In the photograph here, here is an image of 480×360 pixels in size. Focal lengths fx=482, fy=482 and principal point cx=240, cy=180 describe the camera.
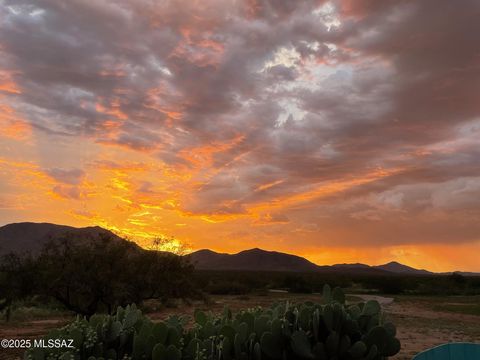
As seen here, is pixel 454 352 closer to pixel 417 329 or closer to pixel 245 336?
pixel 245 336

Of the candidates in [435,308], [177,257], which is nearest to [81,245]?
[177,257]

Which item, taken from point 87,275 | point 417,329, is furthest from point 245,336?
point 417,329

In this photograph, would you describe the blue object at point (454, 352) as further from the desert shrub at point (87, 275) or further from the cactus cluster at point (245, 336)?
the desert shrub at point (87, 275)

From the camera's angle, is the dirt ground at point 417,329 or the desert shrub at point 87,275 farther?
the desert shrub at point 87,275

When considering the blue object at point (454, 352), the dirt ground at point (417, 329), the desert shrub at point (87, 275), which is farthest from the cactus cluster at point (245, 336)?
the desert shrub at point (87, 275)

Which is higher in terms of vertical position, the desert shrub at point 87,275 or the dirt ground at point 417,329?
the desert shrub at point 87,275

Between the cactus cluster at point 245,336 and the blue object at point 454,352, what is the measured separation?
125 centimetres

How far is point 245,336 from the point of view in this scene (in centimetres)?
613

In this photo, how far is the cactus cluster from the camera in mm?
5793

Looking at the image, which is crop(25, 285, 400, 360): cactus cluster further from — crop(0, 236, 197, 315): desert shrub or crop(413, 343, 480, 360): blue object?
crop(0, 236, 197, 315): desert shrub

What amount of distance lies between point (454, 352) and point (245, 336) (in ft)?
7.99

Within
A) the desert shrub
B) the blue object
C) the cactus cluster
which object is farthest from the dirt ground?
the blue object

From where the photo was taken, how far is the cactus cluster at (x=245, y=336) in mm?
5793

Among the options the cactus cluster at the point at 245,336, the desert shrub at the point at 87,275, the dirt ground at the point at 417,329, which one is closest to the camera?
the cactus cluster at the point at 245,336
